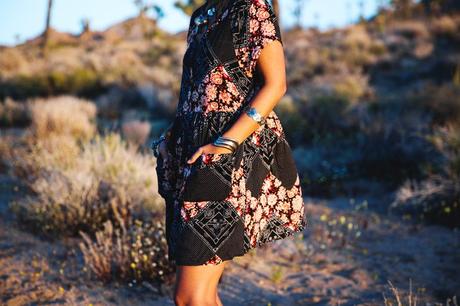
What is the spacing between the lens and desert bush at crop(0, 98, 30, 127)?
10578 mm

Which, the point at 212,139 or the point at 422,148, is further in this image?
the point at 422,148

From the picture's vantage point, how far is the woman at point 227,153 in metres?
1.71

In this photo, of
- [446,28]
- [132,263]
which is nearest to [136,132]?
[132,263]

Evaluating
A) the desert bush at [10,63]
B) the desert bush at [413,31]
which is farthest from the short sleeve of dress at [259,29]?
the desert bush at [413,31]

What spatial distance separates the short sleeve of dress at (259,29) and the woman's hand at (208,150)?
40cm

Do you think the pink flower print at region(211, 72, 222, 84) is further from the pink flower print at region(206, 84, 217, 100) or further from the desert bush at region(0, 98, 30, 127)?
the desert bush at region(0, 98, 30, 127)

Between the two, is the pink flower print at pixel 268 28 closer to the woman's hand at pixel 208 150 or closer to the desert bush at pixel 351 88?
the woman's hand at pixel 208 150

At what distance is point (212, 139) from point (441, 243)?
149 inches

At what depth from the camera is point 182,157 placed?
1.94m

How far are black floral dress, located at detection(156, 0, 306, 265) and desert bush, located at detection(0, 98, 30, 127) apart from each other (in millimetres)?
9987

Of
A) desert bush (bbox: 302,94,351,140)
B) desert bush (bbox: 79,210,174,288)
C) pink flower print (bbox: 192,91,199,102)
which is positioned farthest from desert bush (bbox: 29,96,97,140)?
pink flower print (bbox: 192,91,199,102)

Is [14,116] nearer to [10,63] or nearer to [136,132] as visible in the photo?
[136,132]

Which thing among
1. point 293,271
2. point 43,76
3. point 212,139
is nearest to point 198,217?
point 212,139

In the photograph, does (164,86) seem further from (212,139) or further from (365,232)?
(212,139)
